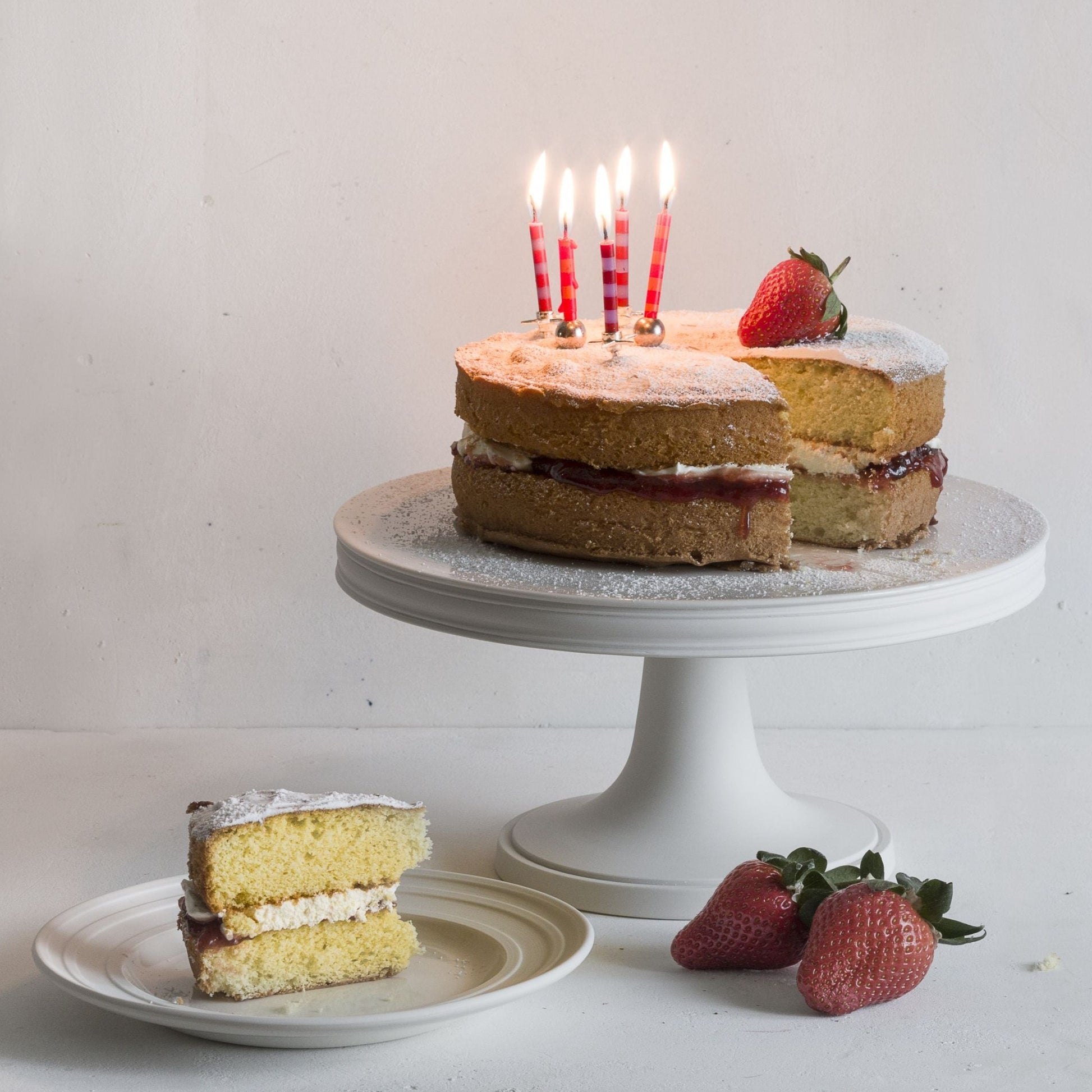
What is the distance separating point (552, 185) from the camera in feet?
10.4

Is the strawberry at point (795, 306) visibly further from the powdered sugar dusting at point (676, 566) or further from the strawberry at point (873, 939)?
the strawberry at point (873, 939)

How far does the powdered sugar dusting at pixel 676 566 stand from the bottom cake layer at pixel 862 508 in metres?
0.03

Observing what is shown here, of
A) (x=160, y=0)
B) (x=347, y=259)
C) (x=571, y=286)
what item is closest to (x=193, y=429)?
(x=347, y=259)

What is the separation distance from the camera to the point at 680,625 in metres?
1.99

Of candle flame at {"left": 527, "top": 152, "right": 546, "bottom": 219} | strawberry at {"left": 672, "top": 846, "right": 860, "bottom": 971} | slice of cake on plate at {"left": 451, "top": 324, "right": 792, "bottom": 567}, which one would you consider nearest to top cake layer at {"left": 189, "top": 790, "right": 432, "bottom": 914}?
strawberry at {"left": 672, "top": 846, "right": 860, "bottom": 971}

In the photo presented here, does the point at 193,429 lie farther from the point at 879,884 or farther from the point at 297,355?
the point at 879,884

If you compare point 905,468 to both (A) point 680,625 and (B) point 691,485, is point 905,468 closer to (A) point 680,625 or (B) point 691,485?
(B) point 691,485

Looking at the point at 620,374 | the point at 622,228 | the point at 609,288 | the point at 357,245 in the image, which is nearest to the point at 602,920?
the point at 620,374

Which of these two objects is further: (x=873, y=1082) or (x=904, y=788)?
(x=904, y=788)

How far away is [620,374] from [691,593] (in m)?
0.37

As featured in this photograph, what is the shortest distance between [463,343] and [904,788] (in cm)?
122

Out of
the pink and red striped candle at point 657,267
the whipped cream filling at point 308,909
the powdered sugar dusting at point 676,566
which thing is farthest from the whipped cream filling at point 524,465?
the whipped cream filling at point 308,909

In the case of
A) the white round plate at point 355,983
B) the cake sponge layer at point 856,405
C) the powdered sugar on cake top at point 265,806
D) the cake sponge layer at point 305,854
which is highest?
the cake sponge layer at point 856,405

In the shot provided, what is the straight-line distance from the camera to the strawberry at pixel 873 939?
1884 mm
